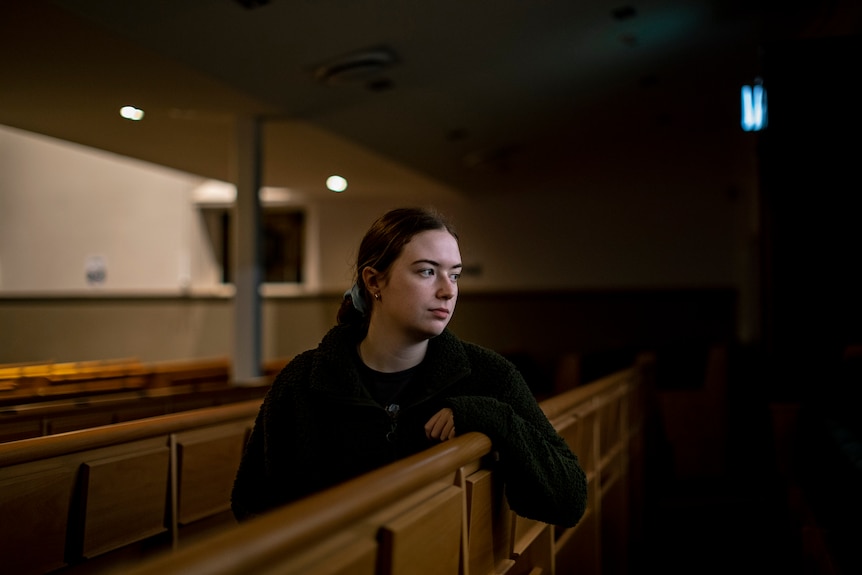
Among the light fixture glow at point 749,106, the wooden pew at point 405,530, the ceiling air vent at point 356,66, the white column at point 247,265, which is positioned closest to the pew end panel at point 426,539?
the wooden pew at point 405,530

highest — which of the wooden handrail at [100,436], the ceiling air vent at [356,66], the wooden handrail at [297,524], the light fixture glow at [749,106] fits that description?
the light fixture glow at [749,106]

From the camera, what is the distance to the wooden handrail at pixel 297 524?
2.70ft

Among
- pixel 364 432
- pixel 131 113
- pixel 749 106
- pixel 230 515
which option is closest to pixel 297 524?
pixel 364 432

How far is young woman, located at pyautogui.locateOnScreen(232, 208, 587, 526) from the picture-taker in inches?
60.4

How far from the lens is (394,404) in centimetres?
162

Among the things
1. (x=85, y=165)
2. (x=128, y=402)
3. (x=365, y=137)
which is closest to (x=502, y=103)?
(x=365, y=137)

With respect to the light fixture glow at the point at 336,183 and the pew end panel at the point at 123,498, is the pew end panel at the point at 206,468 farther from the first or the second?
the light fixture glow at the point at 336,183

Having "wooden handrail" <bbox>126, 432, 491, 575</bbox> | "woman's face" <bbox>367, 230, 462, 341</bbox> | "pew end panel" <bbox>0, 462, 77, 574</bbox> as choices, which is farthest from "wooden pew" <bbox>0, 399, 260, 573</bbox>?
"wooden handrail" <bbox>126, 432, 491, 575</bbox>

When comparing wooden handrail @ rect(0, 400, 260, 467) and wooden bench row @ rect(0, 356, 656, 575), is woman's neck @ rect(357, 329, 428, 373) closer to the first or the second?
wooden bench row @ rect(0, 356, 656, 575)

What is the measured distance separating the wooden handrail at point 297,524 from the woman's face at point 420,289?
303mm

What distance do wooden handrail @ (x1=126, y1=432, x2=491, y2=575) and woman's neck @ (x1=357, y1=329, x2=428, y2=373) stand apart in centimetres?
31

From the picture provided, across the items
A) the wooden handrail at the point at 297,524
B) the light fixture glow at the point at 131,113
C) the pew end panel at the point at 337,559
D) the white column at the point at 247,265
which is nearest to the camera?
the wooden handrail at the point at 297,524

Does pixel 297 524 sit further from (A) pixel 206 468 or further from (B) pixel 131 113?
(B) pixel 131 113

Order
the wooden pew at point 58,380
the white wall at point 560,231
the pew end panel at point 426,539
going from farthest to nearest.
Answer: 1. the white wall at point 560,231
2. the wooden pew at point 58,380
3. the pew end panel at point 426,539
